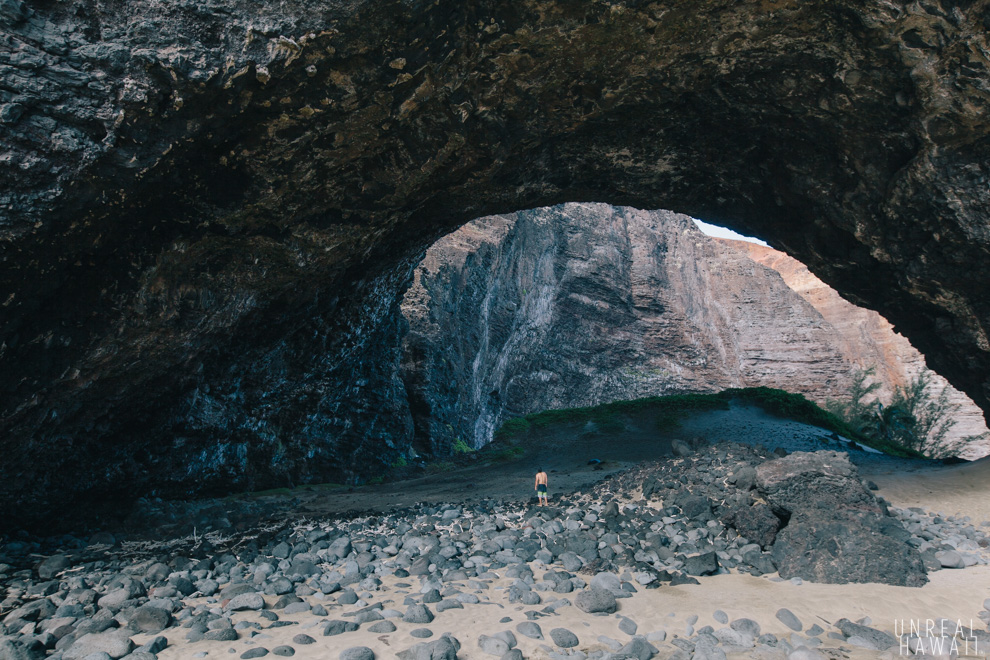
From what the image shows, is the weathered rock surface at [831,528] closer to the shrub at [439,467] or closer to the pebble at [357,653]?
the pebble at [357,653]

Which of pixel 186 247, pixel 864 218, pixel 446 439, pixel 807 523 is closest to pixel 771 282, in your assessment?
pixel 446 439

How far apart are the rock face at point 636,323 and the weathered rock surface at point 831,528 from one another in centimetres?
1815

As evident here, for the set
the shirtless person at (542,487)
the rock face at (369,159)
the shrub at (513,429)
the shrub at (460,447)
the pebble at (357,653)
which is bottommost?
the shrub at (460,447)

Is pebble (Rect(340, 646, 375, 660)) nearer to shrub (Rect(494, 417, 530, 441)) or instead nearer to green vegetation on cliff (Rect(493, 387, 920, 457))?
green vegetation on cliff (Rect(493, 387, 920, 457))

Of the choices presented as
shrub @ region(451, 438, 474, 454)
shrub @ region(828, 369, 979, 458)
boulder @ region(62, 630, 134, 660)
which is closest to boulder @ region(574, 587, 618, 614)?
boulder @ region(62, 630, 134, 660)

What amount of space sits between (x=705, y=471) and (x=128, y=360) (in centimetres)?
749

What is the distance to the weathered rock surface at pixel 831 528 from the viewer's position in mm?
5242

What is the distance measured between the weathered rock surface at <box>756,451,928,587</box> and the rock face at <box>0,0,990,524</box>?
338 cm

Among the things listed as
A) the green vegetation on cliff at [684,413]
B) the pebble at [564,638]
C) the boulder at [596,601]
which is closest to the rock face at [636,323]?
the green vegetation on cliff at [684,413]

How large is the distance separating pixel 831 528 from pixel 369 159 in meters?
6.20

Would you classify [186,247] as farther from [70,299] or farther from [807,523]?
[807,523]

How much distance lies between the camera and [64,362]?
20.6 feet

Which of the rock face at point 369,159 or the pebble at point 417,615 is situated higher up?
the rock face at point 369,159

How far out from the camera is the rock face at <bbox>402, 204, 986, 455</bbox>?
92.6 ft
